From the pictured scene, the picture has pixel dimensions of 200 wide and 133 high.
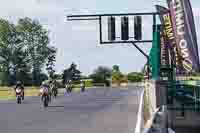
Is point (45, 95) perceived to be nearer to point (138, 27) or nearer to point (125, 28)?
point (125, 28)

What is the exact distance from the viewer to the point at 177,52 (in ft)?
117

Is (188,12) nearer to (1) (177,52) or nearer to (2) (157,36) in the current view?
(1) (177,52)

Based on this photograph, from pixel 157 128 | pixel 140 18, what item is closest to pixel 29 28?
pixel 140 18

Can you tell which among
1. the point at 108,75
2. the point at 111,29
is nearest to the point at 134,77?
the point at 108,75

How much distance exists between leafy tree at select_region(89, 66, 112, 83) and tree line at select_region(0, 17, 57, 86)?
1546 centimetres

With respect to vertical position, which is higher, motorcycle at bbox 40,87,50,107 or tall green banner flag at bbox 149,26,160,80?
tall green banner flag at bbox 149,26,160,80

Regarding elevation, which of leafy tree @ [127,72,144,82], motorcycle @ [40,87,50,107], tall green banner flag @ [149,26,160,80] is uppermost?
leafy tree @ [127,72,144,82]

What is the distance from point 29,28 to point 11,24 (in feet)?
14.0

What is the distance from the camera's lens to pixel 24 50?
146625 mm

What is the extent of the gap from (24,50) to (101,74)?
3644 centimetres

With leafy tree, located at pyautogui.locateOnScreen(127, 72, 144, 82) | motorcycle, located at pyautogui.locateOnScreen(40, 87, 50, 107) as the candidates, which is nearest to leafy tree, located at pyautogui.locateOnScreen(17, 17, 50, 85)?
leafy tree, located at pyautogui.locateOnScreen(127, 72, 144, 82)

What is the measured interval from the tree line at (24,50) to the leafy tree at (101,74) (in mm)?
15464

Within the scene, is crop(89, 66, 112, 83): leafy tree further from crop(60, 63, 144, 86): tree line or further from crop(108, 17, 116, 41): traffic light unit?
crop(108, 17, 116, 41): traffic light unit

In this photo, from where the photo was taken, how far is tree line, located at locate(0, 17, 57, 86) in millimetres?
144375
